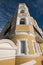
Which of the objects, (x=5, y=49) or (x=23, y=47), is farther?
(x=23, y=47)

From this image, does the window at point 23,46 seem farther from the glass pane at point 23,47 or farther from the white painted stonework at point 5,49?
the white painted stonework at point 5,49

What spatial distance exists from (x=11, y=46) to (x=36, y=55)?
369 centimetres

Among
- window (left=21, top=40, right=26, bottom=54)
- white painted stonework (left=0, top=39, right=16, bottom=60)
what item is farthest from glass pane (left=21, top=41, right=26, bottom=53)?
white painted stonework (left=0, top=39, right=16, bottom=60)

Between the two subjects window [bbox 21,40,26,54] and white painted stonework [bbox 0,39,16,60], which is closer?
white painted stonework [bbox 0,39,16,60]

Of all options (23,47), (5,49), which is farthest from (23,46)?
(5,49)

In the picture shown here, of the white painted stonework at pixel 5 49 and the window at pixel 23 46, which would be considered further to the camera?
the window at pixel 23 46

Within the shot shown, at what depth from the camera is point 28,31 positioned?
14.0 m

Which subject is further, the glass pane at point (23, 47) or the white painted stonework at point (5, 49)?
the glass pane at point (23, 47)

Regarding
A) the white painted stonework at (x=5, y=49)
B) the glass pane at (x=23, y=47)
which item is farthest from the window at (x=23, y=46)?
the white painted stonework at (x=5, y=49)

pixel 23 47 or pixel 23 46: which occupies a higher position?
pixel 23 46

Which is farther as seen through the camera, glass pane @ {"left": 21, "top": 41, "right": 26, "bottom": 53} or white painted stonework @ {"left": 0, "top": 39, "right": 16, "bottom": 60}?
glass pane @ {"left": 21, "top": 41, "right": 26, "bottom": 53}

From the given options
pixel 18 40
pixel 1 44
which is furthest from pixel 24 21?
pixel 1 44

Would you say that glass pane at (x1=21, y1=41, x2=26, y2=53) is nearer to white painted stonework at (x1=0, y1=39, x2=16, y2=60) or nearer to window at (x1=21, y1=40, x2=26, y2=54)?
window at (x1=21, y1=40, x2=26, y2=54)

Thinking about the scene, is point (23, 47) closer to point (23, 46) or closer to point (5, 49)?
point (23, 46)
